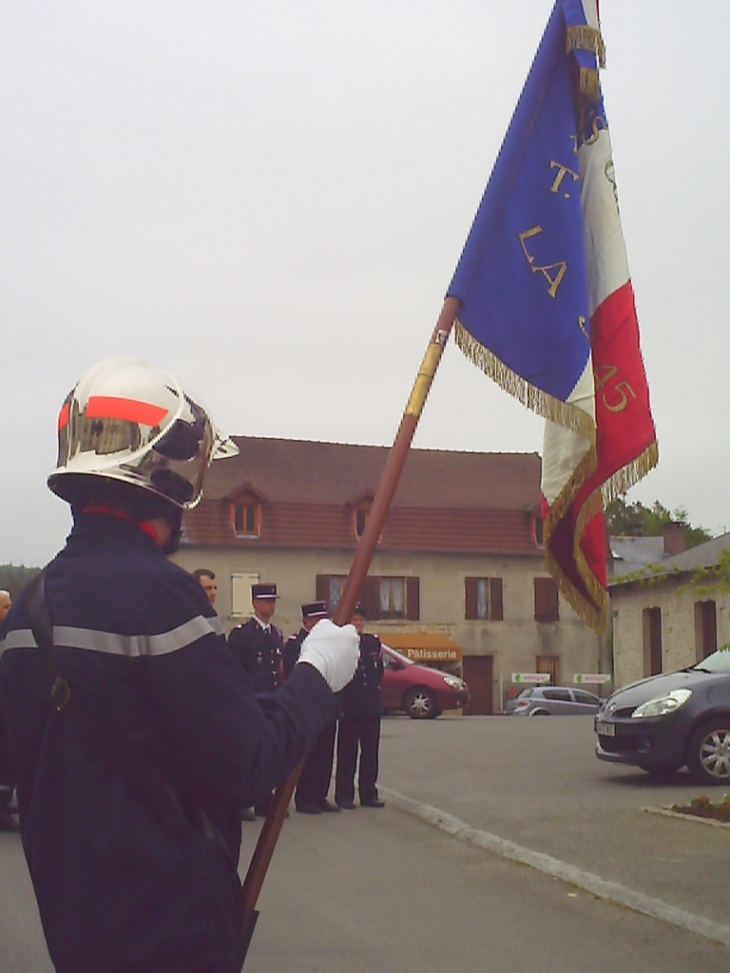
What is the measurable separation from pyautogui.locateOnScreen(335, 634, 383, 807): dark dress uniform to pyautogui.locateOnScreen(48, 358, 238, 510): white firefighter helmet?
29.3 ft

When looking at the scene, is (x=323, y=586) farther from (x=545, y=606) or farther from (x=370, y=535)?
(x=370, y=535)

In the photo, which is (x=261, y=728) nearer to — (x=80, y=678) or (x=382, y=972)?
(x=80, y=678)

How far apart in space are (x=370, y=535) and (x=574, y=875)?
5142 millimetres

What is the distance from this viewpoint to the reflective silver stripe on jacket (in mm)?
2188

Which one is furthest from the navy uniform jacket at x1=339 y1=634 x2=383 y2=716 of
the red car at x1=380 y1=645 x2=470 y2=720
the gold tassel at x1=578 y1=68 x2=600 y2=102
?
the red car at x1=380 y1=645 x2=470 y2=720

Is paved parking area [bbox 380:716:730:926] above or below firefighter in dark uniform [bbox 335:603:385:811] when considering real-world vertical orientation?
below

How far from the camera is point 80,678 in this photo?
221 centimetres

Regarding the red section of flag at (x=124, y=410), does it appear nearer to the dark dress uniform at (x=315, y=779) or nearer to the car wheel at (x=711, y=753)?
the dark dress uniform at (x=315, y=779)

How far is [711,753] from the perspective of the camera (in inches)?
469

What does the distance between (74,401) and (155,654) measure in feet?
2.20

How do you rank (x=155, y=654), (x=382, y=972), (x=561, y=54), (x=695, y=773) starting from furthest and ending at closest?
(x=695, y=773)
(x=382, y=972)
(x=561, y=54)
(x=155, y=654)

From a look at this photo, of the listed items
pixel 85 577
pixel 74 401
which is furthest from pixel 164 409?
pixel 85 577

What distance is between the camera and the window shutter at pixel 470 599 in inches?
1940

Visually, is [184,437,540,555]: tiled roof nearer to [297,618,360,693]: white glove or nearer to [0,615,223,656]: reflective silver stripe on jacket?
[297,618,360,693]: white glove
